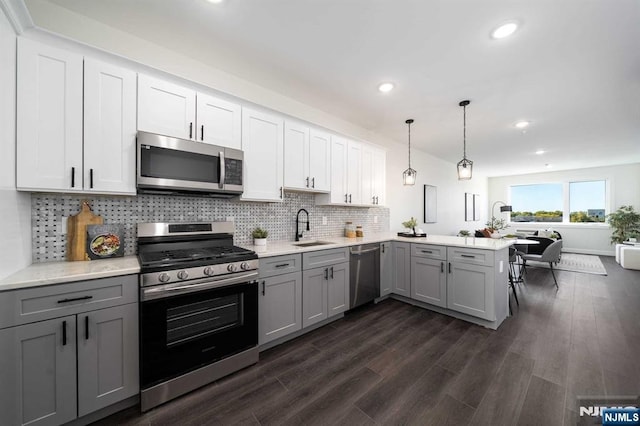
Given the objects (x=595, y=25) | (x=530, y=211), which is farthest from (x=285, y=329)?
(x=530, y=211)

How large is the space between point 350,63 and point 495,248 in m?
2.47

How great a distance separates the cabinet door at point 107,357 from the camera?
4.74ft

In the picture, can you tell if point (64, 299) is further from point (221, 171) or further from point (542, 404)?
point (542, 404)

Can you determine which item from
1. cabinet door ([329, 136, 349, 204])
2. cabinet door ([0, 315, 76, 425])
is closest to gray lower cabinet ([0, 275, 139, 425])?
cabinet door ([0, 315, 76, 425])

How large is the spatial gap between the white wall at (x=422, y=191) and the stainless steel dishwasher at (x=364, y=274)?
172 cm

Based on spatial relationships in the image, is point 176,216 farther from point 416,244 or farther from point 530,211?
point 530,211

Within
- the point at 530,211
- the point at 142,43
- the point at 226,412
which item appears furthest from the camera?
the point at 530,211

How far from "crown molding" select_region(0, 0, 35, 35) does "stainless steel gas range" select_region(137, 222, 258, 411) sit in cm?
141

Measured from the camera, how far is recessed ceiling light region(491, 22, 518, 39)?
6.29 feet

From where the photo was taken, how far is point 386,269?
140 inches

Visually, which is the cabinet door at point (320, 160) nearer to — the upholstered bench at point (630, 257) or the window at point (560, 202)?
the upholstered bench at point (630, 257)

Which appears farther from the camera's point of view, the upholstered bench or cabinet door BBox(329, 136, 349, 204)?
the upholstered bench

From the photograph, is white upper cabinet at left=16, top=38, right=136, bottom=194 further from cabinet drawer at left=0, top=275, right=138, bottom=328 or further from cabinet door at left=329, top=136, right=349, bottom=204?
cabinet door at left=329, top=136, right=349, bottom=204

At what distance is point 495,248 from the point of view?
104 inches
